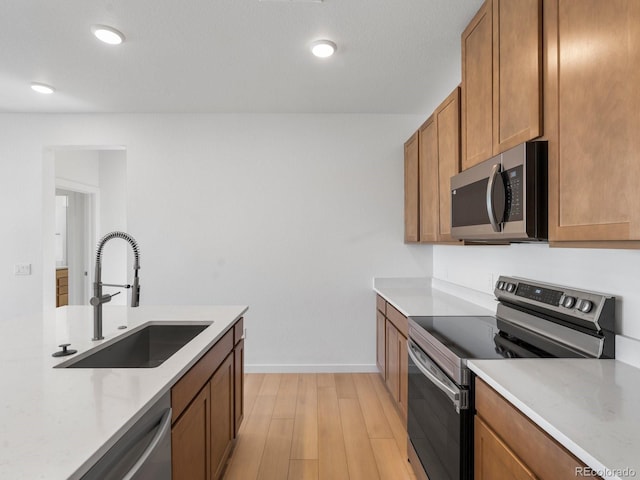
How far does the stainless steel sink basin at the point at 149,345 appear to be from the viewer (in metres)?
1.65

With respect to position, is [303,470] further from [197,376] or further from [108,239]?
[108,239]

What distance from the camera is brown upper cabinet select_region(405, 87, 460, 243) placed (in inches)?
86.0

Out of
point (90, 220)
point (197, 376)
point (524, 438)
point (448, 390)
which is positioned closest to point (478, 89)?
point (448, 390)

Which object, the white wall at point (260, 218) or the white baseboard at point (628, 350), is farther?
the white wall at point (260, 218)

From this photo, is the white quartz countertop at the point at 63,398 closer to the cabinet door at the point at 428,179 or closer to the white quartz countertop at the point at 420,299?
the white quartz countertop at the point at 420,299

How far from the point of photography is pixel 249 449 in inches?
87.0

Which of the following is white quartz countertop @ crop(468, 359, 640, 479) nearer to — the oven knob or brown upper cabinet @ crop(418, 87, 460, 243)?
the oven knob

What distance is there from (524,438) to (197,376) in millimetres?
1154

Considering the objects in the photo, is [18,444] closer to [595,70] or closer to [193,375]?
[193,375]

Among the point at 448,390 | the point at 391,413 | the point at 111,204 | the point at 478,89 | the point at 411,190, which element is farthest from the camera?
the point at 111,204

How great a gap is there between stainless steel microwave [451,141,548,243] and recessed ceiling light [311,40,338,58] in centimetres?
118

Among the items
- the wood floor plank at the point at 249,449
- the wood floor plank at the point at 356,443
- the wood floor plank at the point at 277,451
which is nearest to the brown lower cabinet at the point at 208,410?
the wood floor plank at the point at 249,449

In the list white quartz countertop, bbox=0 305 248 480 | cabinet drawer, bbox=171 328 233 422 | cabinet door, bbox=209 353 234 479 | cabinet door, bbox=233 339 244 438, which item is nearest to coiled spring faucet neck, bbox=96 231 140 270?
white quartz countertop, bbox=0 305 248 480

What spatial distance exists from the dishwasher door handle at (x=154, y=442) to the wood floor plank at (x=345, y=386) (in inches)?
82.4
